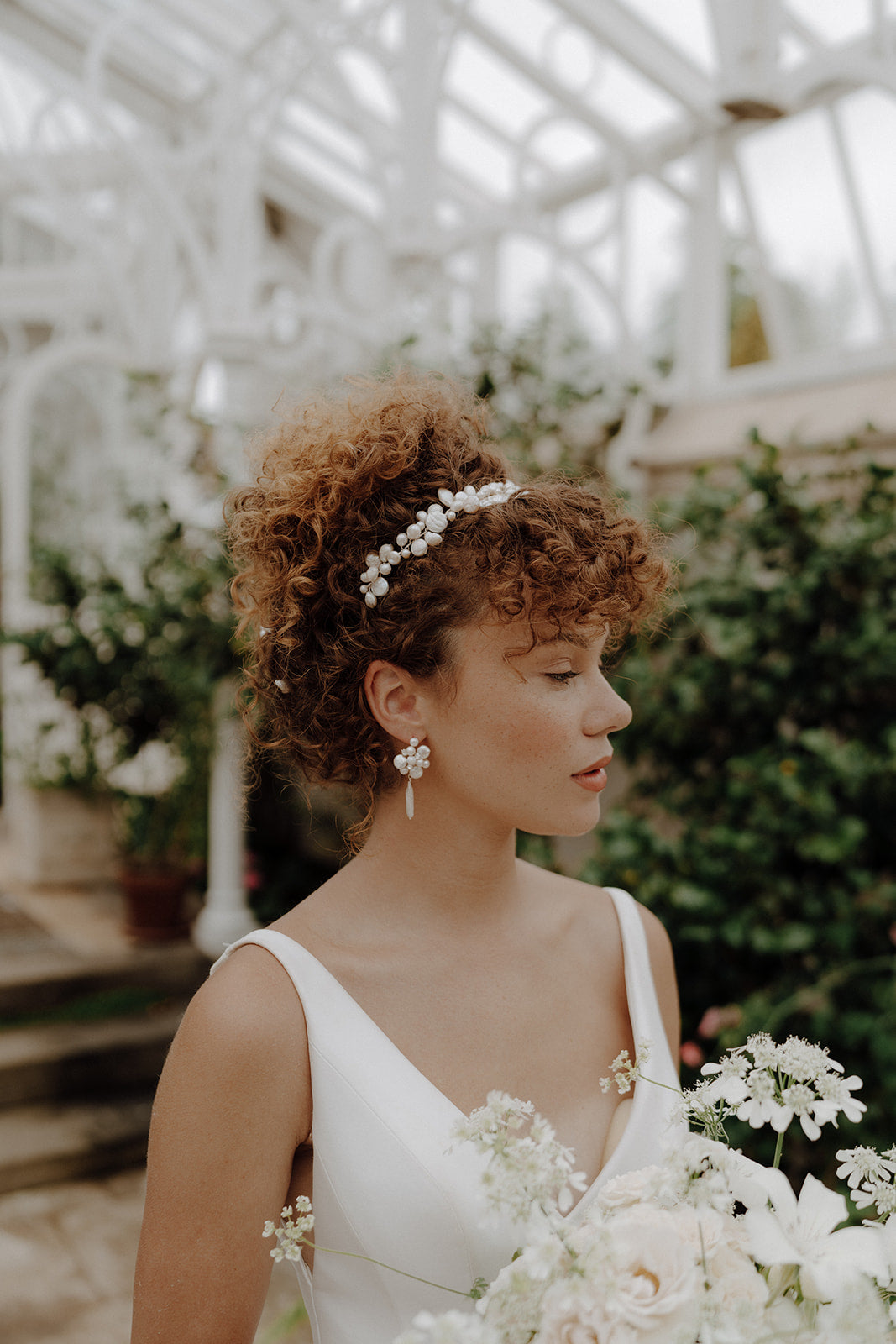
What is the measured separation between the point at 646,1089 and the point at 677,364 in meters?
3.16

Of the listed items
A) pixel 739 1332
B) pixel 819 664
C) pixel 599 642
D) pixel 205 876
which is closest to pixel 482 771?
pixel 599 642

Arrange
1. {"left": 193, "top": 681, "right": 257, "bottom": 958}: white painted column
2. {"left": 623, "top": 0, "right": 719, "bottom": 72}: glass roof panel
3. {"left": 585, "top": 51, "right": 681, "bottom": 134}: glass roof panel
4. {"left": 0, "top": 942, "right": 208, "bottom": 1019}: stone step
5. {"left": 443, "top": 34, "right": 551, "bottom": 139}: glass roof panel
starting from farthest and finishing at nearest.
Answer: {"left": 443, "top": 34, "right": 551, "bottom": 139}: glass roof panel < {"left": 193, "top": 681, "right": 257, "bottom": 958}: white painted column < {"left": 0, "top": 942, "right": 208, "bottom": 1019}: stone step < {"left": 585, "top": 51, "right": 681, "bottom": 134}: glass roof panel < {"left": 623, "top": 0, "right": 719, "bottom": 72}: glass roof panel

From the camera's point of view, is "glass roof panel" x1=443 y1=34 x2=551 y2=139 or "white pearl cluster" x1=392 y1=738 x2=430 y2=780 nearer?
"white pearl cluster" x1=392 y1=738 x2=430 y2=780

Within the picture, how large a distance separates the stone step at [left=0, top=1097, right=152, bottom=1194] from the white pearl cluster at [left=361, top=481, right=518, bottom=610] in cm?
317

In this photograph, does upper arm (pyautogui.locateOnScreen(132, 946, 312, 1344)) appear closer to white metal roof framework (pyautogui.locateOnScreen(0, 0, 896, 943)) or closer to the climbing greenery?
the climbing greenery

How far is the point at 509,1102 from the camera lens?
0.77 meters

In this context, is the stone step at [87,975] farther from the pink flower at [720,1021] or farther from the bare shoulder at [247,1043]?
the bare shoulder at [247,1043]

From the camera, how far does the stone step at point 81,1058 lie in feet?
12.5

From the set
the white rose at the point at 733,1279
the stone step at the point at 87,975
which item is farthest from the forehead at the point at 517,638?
the stone step at the point at 87,975

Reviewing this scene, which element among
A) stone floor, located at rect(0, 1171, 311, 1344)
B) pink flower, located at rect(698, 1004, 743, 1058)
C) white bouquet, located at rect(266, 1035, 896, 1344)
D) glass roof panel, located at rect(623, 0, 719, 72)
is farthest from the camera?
glass roof panel, located at rect(623, 0, 719, 72)

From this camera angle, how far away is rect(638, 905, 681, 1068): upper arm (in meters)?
1.42

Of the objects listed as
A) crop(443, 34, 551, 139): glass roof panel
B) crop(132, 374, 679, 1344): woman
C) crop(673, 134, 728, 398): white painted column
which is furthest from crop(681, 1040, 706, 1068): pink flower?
crop(443, 34, 551, 139): glass roof panel

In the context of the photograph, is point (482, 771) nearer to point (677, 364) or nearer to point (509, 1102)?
point (509, 1102)

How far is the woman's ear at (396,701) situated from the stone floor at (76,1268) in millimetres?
2182
